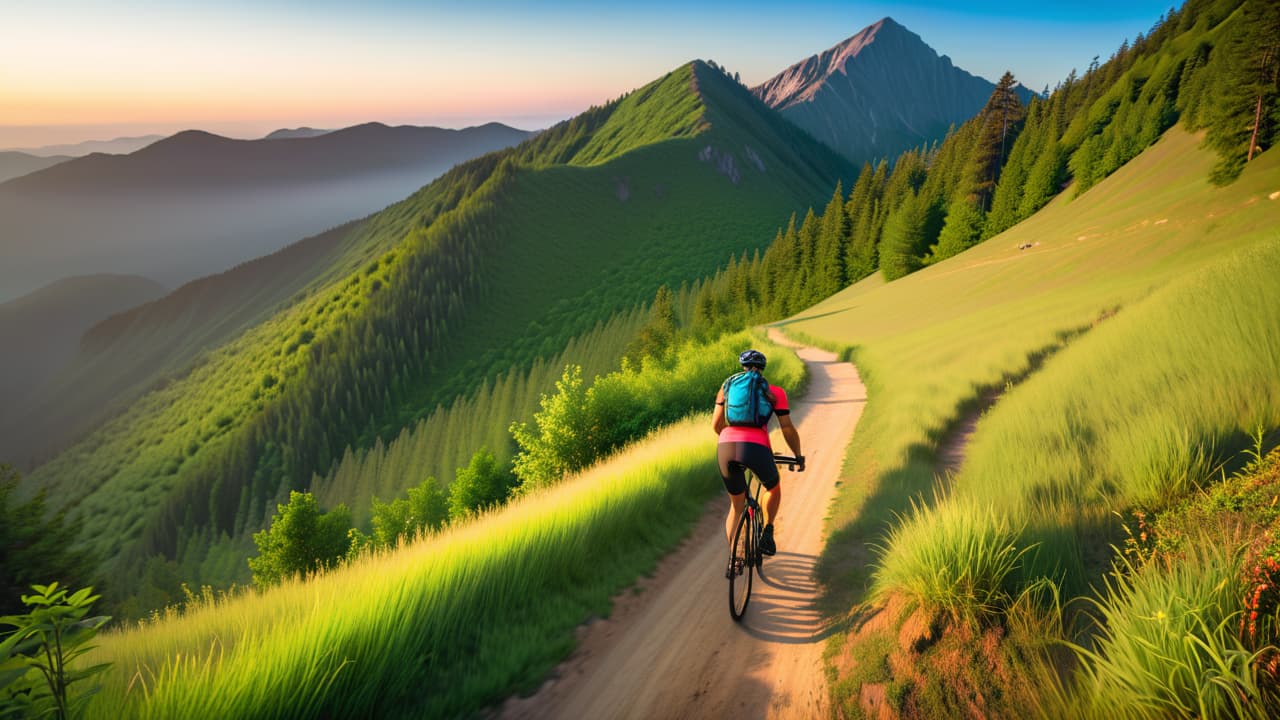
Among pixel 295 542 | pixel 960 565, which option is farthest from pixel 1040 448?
pixel 295 542

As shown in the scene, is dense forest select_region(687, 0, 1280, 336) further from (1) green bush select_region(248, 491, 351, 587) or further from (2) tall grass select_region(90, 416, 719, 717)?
(1) green bush select_region(248, 491, 351, 587)

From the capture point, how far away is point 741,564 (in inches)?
236

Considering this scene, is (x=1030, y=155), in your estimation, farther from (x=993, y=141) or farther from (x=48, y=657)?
(x=48, y=657)

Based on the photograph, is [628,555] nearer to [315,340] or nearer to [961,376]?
[961,376]

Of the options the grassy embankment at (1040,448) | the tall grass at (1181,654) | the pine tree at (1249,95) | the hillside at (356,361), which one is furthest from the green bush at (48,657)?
the hillside at (356,361)

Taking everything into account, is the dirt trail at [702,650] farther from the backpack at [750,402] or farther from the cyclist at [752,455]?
the backpack at [750,402]

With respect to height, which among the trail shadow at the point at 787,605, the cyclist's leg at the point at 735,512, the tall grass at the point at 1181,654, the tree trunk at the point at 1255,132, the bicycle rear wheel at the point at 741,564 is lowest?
the trail shadow at the point at 787,605

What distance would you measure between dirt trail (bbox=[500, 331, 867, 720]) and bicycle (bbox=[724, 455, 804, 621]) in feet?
0.77

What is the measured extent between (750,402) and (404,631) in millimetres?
4125

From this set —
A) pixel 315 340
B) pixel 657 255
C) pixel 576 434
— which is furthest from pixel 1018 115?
pixel 315 340

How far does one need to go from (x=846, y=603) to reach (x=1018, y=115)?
97895 millimetres

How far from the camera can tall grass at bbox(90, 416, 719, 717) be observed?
3.73m

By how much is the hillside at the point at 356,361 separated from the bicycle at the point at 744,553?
112873mm

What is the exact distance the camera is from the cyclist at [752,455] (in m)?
5.82
